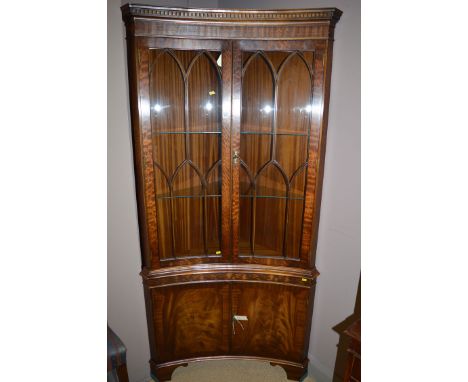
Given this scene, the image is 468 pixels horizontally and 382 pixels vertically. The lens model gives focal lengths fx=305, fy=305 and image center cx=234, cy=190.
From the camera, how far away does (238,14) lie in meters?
1.46

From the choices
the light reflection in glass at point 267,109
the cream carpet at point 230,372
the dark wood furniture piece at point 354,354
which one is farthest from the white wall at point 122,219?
the dark wood furniture piece at point 354,354

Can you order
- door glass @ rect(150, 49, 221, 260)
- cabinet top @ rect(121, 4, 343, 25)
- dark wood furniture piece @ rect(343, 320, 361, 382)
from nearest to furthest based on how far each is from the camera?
1. dark wood furniture piece @ rect(343, 320, 361, 382)
2. cabinet top @ rect(121, 4, 343, 25)
3. door glass @ rect(150, 49, 221, 260)

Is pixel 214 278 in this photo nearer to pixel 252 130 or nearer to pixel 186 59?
pixel 252 130

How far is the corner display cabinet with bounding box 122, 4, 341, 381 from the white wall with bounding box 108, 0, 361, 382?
95mm

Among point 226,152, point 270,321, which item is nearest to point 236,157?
point 226,152

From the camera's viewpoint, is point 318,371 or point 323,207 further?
point 318,371

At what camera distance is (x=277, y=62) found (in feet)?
5.27

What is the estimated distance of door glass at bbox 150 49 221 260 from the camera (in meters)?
1.64

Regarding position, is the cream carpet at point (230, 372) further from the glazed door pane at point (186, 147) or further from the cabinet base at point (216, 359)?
the glazed door pane at point (186, 147)

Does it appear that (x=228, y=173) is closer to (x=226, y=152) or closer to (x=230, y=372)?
(x=226, y=152)

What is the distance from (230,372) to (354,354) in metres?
1.19

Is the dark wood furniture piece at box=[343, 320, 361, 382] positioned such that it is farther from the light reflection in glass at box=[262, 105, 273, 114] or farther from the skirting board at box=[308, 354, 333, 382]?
the light reflection in glass at box=[262, 105, 273, 114]

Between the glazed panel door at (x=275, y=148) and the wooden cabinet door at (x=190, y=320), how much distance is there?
1.02ft

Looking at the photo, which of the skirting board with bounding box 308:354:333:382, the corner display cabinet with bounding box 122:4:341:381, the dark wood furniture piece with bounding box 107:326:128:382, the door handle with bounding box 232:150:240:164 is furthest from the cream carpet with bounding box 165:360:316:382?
the door handle with bounding box 232:150:240:164
